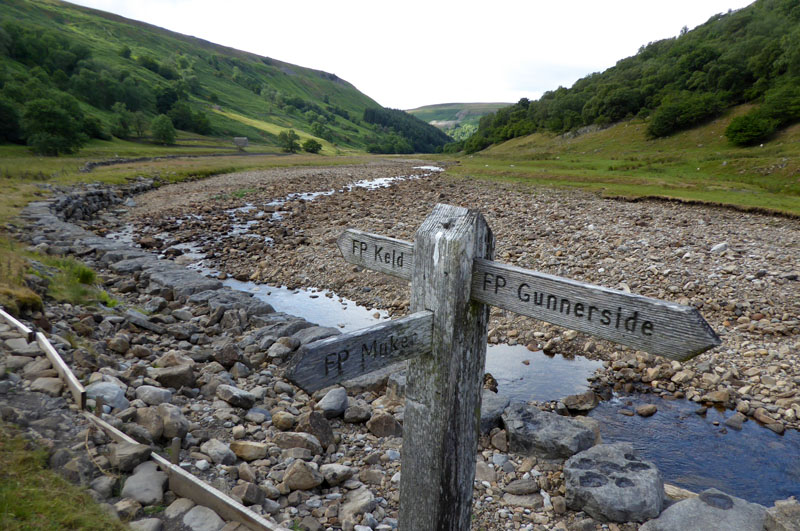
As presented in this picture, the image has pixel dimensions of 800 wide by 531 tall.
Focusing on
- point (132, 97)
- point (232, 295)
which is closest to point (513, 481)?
point (232, 295)

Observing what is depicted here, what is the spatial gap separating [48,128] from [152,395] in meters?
64.5

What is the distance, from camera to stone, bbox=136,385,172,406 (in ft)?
21.1

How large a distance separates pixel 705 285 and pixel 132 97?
419 ft

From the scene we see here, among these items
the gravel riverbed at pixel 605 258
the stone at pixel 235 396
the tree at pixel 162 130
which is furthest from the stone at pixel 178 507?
the tree at pixel 162 130

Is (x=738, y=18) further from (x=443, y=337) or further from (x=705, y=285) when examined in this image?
(x=443, y=337)

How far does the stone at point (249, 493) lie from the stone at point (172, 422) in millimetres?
1243

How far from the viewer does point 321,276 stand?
1559 centimetres

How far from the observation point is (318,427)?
247 inches

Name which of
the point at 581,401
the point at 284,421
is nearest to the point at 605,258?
the point at 581,401

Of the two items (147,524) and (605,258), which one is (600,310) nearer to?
(147,524)

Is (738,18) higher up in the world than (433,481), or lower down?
higher up

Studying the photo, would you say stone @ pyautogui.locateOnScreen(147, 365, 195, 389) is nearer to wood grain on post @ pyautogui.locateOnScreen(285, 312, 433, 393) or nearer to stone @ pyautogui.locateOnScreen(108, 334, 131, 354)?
stone @ pyautogui.locateOnScreen(108, 334, 131, 354)

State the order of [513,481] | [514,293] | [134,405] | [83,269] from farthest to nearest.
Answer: [83,269] < [134,405] < [513,481] < [514,293]

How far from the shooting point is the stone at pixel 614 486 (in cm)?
504
